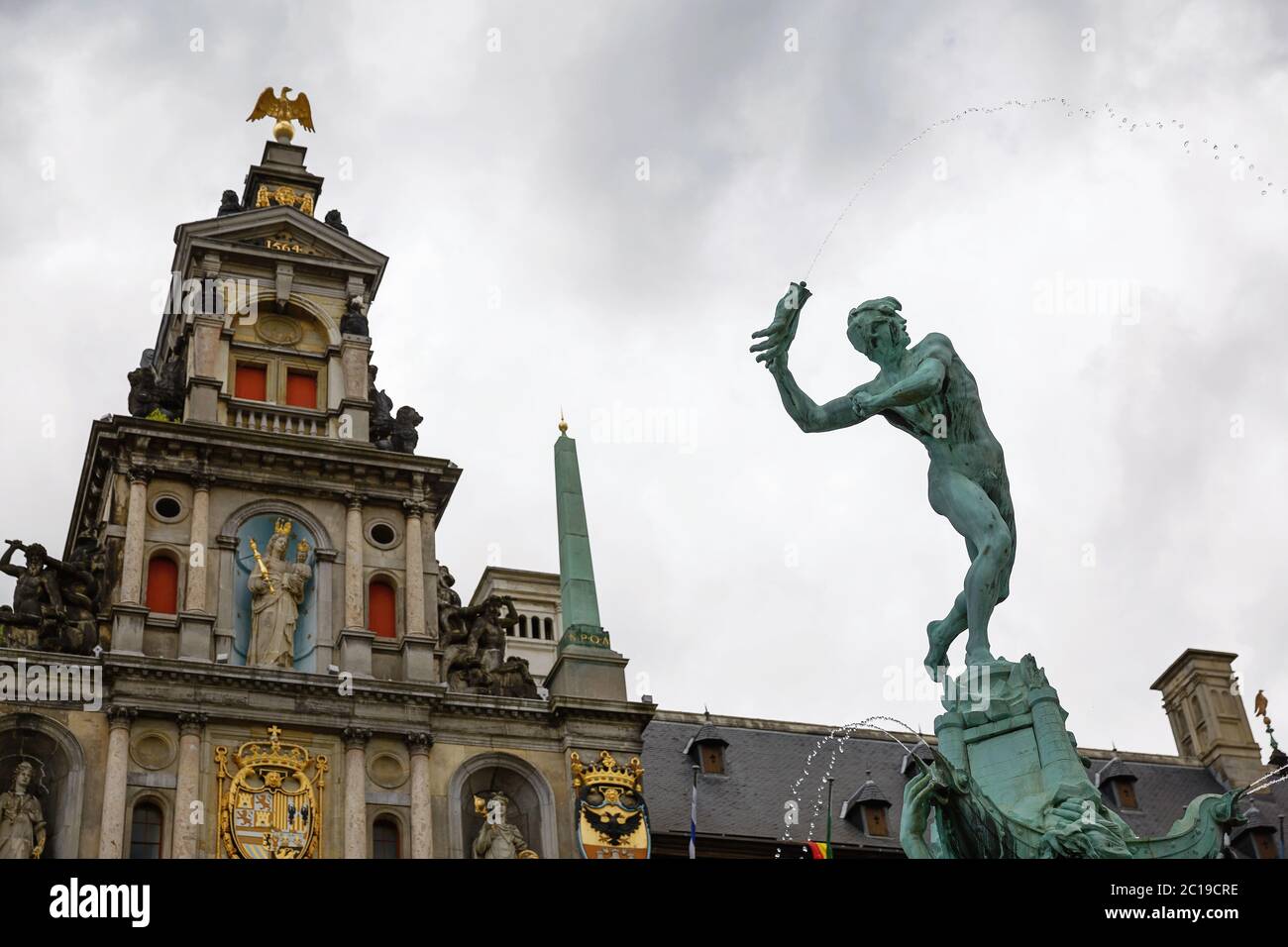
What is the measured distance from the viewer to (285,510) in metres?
31.4

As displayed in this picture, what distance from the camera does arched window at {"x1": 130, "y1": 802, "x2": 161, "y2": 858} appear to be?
26672mm

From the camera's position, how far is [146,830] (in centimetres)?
2705

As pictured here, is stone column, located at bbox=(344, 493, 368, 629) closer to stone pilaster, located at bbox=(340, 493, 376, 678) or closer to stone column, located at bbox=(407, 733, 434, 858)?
stone pilaster, located at bbox=(340, 493, 376, 678)

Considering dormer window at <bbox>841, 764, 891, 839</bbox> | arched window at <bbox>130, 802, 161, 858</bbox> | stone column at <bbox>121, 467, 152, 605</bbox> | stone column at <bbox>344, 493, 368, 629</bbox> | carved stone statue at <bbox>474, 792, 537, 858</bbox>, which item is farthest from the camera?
dormer window at <bbox>841, 764, 891, 839</bbox>

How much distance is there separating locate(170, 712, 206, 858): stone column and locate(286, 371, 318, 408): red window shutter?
7815 mm

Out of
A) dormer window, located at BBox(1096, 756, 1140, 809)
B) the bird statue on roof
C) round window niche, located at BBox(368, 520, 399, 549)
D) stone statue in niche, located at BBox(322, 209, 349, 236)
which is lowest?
dormer window, located at BBox(1096, 756, 1140, 809)

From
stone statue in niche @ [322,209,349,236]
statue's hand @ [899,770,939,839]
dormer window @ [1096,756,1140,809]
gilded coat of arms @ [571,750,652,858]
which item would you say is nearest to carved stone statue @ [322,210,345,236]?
stone statue in niche @ [322,209,349,236]

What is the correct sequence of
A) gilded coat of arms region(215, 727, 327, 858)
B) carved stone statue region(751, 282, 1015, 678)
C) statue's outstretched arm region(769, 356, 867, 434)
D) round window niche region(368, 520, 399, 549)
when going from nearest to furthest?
carved stone statue region(751, 282, 1015, 678), statue's outstretched arm region(769, 356, 867, 434), gilded coat of arms region(215, 727, 327, 858), round window niche region(368, 520, 399, 549)

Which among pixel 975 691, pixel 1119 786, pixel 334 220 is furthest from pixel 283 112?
pixel 975 691

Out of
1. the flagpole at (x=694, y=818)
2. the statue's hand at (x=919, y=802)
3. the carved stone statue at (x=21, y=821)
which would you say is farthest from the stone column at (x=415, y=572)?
the statue's hand at (x=919, y=802)

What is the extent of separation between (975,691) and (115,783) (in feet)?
63.2

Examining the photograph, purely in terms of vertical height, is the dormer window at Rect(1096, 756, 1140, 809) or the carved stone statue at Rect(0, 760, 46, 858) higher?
the dormer window at Rect(1096, 756, 1140, 809)

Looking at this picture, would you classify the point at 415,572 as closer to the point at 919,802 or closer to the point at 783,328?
the point at 783,328
